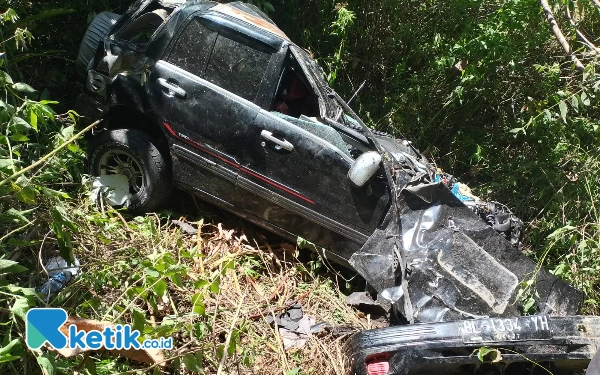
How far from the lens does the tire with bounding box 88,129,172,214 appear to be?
441 cm

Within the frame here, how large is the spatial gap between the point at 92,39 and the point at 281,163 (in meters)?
2.03

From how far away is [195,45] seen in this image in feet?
14.1

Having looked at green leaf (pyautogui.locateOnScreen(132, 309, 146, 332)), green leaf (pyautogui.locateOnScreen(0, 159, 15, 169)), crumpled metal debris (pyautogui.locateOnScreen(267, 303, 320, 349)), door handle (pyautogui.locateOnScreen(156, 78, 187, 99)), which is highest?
door handle (pyautogui.locateOnScreen(156, 78, 187, 99))

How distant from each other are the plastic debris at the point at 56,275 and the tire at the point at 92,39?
6.29ft

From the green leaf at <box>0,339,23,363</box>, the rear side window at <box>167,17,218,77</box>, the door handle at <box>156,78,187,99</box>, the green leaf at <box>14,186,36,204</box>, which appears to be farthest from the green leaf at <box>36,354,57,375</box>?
the rear side window at <box>167,17,218,77</box>

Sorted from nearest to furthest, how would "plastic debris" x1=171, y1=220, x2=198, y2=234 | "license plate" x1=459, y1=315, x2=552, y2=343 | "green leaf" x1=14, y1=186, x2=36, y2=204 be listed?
"green leaf" x1=14, y1=186, x2=36, y2=204, "license plate" x1=459, y1=315, x2=552, y2=343, "plastic debris" x1=171, y1=220, x2=198, y2=234

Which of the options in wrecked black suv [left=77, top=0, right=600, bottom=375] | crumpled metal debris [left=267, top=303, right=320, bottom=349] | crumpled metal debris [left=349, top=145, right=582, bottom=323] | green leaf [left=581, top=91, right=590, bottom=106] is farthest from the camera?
green leaf [left=581, top=91, right=590, bottom=106]

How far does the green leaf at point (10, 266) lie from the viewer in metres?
2.68

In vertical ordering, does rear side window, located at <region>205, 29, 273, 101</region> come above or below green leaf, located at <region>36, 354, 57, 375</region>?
above

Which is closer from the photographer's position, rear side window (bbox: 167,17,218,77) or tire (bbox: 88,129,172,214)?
rear side window (bbox: 167,17,218,77)

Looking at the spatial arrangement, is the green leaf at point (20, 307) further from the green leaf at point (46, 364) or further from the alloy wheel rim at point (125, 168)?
the alloy wheel rim at point (125, 168)

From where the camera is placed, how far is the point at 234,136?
423 cm

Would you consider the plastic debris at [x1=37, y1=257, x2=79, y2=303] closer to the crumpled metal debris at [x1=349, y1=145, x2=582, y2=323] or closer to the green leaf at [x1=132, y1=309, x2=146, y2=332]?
the green leaf at [x1=132, y1=309, x2=146, y2=332]

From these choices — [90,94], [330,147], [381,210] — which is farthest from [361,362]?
[90,94]
